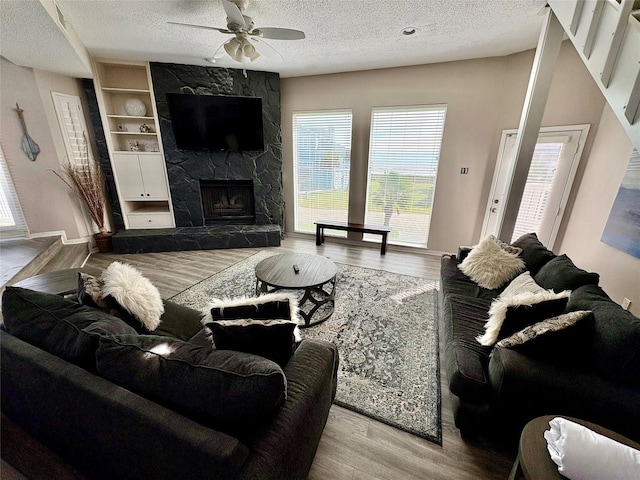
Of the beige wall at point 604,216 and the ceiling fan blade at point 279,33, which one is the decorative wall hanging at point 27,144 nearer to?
the ceiling fan blade at point 279,33

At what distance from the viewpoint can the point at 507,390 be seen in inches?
50.9

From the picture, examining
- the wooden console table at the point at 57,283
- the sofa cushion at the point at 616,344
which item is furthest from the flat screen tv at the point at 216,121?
the sofa cushion at the point at 616,344

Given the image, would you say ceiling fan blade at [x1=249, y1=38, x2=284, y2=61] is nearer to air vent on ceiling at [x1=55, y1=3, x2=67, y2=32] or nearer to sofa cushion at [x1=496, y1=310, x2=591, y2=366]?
air vent on ceiling at [x1=55, y1=3, x2=67, y2=32]

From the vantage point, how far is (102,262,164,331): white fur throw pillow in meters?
1.48

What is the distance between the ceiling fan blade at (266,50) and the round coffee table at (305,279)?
8.45ft

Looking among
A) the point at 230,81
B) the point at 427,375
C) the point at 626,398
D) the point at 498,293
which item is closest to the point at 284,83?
the point at 230,81

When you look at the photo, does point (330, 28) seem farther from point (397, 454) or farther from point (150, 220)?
point (150, 220)

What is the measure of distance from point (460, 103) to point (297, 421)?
14.5ft

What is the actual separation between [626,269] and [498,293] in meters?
1.24

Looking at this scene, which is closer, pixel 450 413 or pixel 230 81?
pixel 450 413

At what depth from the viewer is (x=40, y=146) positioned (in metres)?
3.70

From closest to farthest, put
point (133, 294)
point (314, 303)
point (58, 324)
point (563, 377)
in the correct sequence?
point (58, 324) < point (563, 377) < point (133, 294) < point (314, 303)

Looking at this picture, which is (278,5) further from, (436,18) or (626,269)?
(626,269)

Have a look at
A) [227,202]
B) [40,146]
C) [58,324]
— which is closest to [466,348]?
[58,324]
